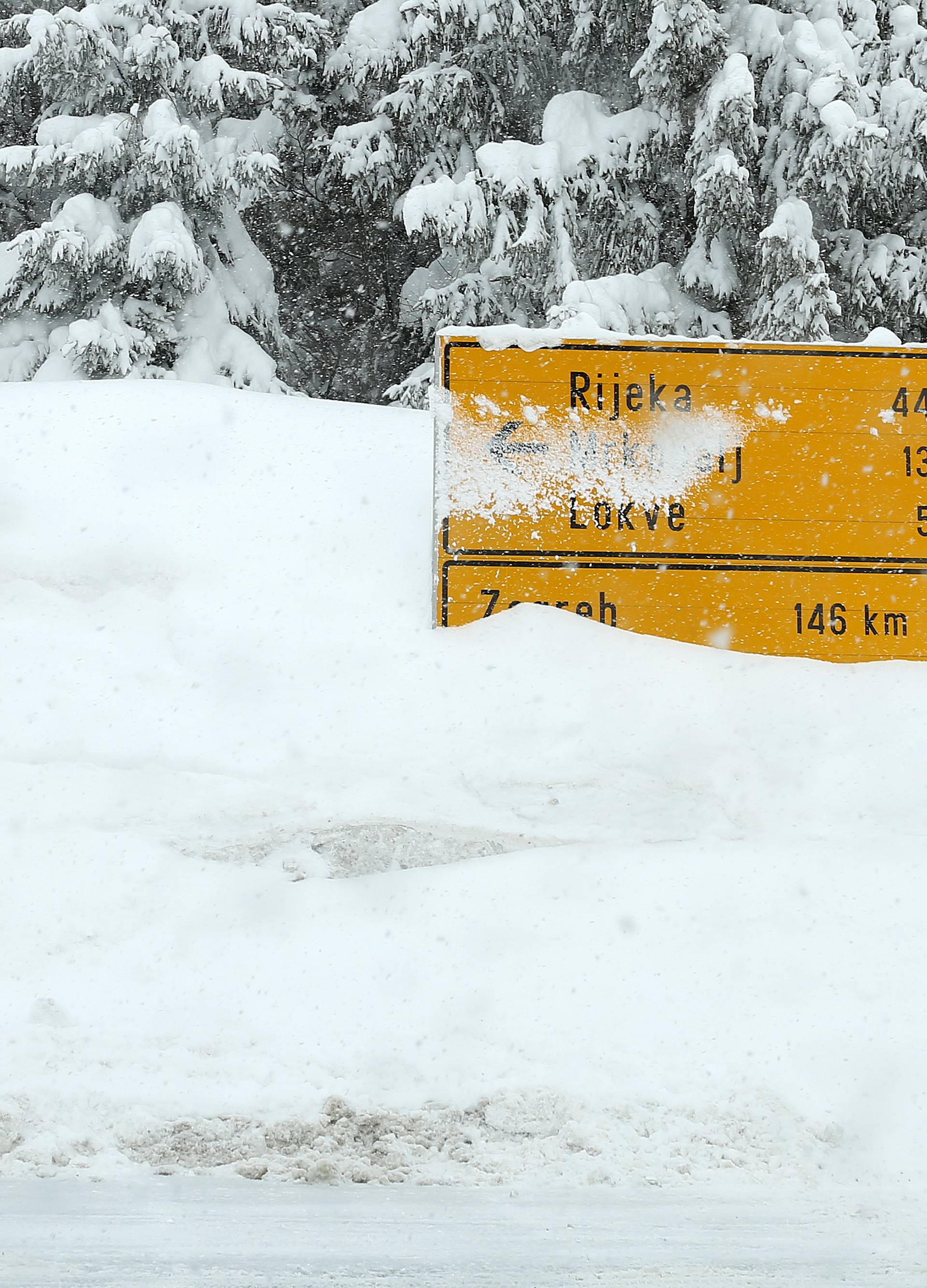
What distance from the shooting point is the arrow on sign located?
3.96 metres

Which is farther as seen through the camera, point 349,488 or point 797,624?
point 349,488

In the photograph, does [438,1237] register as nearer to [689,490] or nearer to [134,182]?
[689,490]

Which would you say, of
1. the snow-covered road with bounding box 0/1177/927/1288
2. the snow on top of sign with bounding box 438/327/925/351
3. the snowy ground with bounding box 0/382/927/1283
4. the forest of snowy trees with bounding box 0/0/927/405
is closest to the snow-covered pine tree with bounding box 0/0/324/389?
the forest of snowy trees with bounding box 0/0/927/405

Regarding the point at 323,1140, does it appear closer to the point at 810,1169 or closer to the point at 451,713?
the point at 810,1169

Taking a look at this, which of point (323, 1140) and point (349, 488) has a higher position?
point (349, 488)

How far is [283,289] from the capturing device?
11.7 m

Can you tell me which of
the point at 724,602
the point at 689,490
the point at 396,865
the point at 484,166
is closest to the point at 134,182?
the point at 484,166

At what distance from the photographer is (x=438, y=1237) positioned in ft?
6.59

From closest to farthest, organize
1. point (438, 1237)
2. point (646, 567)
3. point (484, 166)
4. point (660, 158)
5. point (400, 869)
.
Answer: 1. point (438, 1237)
2. point (400, 869)
3. point (646, 567)
4. point (484, 166)
5. point (660, 158)

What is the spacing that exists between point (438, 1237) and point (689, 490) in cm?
263

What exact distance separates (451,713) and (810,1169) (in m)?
1.67

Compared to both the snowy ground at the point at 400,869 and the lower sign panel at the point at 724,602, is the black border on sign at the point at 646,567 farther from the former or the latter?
the snowy ground at the point at 400,869

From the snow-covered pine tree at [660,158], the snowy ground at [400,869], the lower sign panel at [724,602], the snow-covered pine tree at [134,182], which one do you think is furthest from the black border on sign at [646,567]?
the snow-covered pine tree at [134,182]

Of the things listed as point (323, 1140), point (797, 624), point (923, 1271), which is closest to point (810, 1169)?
point (923, 1271)
